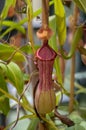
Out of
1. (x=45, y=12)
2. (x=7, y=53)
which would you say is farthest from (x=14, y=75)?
(x=45, y=12)

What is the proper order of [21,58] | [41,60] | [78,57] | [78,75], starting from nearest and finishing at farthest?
1. [41,60]
2. [21,58]
3. [78,75]
4. [78,57]

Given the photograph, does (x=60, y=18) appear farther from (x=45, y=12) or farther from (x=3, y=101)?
(x=3, y=101)

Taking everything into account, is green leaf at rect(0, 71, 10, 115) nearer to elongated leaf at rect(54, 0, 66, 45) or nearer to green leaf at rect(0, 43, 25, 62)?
green leaf at rect(0, 43, 25, 62)

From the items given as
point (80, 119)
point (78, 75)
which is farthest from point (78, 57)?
point (80, 119)

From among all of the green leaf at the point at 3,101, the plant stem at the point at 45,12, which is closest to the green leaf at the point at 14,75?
the green leaf at the point at 3,101

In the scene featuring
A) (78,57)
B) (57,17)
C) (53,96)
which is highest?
(57,17)

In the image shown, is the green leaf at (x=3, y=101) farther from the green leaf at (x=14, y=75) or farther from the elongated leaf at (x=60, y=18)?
the elongated leaf at (x=60, y=18)

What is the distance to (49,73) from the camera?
0.53m

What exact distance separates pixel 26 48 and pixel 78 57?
2.08ft

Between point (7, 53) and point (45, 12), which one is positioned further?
point (7, 53)

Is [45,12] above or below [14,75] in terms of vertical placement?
above

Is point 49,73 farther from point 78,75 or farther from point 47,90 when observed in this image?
point 78,75

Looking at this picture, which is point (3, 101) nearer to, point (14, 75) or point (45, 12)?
point (14, 75)

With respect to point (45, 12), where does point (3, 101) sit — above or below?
below
